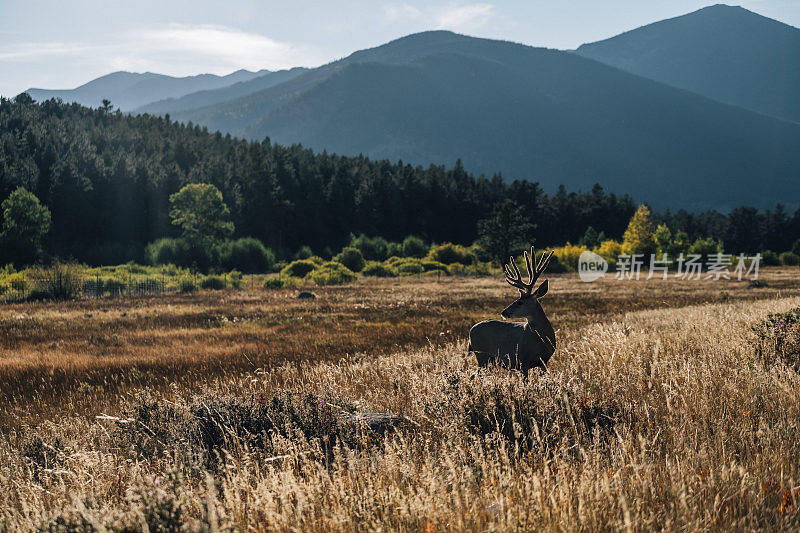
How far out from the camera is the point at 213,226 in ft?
254

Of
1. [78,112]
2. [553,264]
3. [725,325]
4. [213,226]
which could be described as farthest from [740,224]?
[78,112]

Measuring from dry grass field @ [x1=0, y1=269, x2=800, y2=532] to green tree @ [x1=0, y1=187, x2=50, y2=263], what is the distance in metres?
57.9

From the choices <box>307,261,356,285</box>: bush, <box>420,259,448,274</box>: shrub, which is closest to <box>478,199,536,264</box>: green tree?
<box>420,259,448,274</box>: shrub

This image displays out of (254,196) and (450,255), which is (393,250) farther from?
(254,196)

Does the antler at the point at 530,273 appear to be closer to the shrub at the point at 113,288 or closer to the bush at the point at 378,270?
the shrub at the point at 113,288

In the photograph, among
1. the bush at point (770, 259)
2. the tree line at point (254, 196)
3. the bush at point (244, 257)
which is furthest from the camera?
the bush at point (770, 259)

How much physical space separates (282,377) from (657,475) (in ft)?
24.6

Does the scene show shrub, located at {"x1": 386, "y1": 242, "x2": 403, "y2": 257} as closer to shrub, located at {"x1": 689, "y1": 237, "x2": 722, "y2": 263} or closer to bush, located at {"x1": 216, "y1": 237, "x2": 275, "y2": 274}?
bush, located at {"x1": 216, "y1": 237, "x2": 275, "y2": 274}

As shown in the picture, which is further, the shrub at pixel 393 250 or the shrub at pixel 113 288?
the shrub at pixel 393 250

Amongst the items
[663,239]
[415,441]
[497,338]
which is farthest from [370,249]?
[415,441]

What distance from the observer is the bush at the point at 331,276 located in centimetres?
5394

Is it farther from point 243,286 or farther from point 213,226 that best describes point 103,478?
point 213,226

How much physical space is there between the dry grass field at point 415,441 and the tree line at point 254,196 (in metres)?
59.9

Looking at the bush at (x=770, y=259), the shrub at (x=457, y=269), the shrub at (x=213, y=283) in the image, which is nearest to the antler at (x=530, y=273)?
the shrub at (x=213, y=283)
